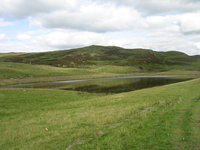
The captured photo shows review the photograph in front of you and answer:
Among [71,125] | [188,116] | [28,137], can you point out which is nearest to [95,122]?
[71,125]

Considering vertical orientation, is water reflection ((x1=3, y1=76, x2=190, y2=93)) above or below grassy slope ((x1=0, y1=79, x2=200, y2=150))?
below

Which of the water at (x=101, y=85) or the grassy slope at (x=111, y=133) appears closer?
the grassy slope at (x=111, y=133)

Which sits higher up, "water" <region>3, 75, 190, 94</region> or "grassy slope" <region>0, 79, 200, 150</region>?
"grassy slope" <region>0, 79, 200, 150</region>

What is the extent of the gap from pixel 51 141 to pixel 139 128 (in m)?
6.61

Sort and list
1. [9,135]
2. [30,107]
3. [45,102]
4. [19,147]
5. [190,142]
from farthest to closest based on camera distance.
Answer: [45,102]
[30,107]
[9,135]
[19,147]
[190,142]

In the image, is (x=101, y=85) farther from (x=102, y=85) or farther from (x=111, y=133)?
(x=111, y=133)

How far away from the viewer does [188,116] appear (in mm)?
17484

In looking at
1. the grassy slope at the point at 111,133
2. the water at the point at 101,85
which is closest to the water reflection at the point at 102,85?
the water at the point at 101,85

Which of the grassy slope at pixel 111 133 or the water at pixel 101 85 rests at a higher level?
the grassy slope at pixel 111 133

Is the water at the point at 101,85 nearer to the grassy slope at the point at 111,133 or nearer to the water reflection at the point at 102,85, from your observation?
the water reflection at the point at 102,85

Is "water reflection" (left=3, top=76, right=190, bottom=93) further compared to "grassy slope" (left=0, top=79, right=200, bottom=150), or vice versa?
"water reflection" (left=3, top=76, right=190, bottom=93)

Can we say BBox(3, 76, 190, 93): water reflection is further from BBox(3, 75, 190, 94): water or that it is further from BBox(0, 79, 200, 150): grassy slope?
BBox(0, 79, 200, 150): grassy slope

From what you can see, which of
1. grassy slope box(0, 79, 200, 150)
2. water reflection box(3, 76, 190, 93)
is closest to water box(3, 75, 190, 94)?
water reflection box(3, 76, 190, 93)

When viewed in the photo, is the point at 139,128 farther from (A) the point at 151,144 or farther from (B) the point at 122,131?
(A) the point at 151,144
